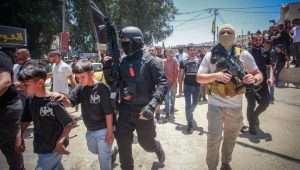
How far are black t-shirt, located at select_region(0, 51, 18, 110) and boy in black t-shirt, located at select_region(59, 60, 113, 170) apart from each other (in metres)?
0.68

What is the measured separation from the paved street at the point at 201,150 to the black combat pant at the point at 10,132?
1.22 meters

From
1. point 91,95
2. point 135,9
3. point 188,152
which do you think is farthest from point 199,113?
point 135,9

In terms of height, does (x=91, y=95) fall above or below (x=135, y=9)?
below

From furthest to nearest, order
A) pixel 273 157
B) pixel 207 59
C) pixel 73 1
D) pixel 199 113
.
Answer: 1. pixel 73 1
2. pixel 199 113
3. pixel 273 157
4. pixel 207 59

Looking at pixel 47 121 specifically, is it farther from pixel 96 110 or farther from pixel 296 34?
pixel 296 34

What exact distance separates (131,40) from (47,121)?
4.65 feet

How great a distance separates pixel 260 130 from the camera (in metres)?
5.34

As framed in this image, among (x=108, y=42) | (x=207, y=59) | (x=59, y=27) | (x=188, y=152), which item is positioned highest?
(x=59, y=27)

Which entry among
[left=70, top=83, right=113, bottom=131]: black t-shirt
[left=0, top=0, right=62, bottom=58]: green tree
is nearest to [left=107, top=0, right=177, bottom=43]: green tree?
[left=0, top=0, right=62, bottom=58]: green tree

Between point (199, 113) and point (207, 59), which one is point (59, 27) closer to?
point (199, 113)

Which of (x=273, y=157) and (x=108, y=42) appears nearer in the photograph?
(x=108, y=42)

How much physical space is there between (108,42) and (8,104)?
1483 millimetres

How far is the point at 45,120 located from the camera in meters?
2.29

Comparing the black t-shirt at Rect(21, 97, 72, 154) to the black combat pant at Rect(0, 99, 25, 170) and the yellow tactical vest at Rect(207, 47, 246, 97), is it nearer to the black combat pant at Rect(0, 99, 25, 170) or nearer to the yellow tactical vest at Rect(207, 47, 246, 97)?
the black combat pant at Rect(0, 99, 25, 170)
